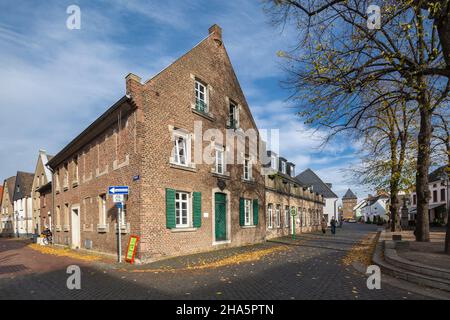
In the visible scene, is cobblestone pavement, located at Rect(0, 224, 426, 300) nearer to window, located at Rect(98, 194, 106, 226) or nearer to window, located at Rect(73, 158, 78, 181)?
window, located at Rect(98, 194, 106, 226)

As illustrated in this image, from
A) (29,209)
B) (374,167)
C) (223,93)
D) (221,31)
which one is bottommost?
(29,209)

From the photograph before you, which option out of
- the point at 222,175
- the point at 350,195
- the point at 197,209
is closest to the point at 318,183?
the point at 222,175

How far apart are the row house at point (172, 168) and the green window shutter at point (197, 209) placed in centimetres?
4

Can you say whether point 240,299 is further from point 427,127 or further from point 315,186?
point 315,186

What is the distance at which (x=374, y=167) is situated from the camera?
1775cm

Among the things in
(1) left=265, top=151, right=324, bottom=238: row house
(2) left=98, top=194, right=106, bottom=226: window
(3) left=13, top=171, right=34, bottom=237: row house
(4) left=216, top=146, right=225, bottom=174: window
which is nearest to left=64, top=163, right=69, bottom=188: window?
(2) left=98, top=194, right=106, bottom=226: window

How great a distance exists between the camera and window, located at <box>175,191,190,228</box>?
13.0 m

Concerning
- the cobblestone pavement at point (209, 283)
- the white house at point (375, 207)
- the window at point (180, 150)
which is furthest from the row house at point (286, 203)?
the white house at point (375, 207)

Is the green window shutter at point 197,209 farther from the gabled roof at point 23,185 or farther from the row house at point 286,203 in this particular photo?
the gabled roof at point 23,185

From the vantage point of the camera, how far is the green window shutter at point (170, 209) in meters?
12.0

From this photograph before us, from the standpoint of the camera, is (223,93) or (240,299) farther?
(223,93)

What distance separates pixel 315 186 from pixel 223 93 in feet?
130
